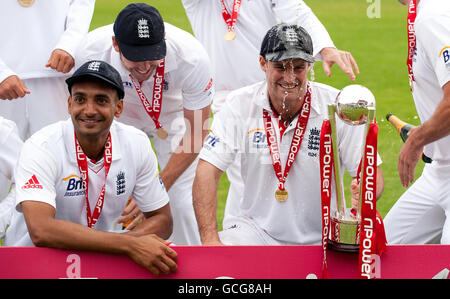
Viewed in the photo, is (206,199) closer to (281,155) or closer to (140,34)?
(281,155)

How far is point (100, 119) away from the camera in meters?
3.82

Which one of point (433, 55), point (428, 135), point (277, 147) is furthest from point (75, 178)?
point (433, 55)

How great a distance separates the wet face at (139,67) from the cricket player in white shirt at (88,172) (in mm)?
778

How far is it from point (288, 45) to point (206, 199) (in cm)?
91

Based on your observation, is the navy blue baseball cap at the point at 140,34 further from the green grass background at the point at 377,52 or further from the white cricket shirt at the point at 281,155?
the green grass background at the point at 377,52

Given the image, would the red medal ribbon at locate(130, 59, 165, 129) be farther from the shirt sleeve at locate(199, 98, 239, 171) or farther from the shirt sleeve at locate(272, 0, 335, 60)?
the shirt sleeve at locate(272, 0, 335, 60)

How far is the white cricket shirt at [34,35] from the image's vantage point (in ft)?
16.6

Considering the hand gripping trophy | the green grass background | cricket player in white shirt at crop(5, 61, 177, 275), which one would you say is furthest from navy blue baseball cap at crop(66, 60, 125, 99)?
the green grass background

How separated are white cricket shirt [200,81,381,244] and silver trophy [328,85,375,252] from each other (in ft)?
3.76

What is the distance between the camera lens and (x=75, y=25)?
5.19 metres

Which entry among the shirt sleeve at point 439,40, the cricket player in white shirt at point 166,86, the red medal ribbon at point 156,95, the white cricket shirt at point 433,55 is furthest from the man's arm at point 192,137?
the shirt sleeve at point 439,40
